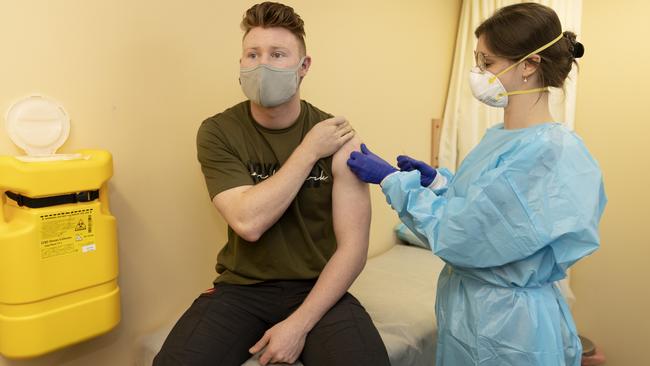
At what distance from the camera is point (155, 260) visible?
171cm

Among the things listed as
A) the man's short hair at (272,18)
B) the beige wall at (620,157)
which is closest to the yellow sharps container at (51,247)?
Answer: the man's short hair at (272,18)

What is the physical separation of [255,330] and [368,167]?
1.97ft

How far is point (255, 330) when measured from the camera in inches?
55.1

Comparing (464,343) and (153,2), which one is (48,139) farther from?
(464,343)

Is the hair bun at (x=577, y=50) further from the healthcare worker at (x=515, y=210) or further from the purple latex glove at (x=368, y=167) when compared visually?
the purple latex glove at (x=368, y=167)

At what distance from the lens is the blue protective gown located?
1183 millimetres

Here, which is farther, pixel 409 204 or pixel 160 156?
pixel 160 156

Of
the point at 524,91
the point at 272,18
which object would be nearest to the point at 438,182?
the point at 524,91

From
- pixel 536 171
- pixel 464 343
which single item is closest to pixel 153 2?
pixel 536 171

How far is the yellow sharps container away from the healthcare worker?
83 centimetres

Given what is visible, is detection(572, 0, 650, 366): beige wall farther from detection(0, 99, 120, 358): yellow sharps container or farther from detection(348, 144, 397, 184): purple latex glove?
detection(0, 99, 120, 358): yellow sharps container

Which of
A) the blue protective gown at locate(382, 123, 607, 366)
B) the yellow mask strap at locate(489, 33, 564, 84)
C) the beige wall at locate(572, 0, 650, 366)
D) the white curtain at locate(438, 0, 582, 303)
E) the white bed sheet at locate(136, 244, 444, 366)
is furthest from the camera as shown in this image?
the white curtain at locate(438, 0, 582, 303)

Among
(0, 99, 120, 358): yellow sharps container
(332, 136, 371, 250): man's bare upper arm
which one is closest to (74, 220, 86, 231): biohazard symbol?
(0, 99, 120, 358): yellow sharps container

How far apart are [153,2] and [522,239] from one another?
4.49 feet
